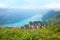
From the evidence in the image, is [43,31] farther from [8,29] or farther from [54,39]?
[8,29]

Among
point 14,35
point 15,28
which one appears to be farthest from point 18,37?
point 15,28

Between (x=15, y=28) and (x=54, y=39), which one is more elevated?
(x=15, y=28)

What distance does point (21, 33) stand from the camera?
48.8 feet

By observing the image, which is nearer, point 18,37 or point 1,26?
point 18,37

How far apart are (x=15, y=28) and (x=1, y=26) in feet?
3.24

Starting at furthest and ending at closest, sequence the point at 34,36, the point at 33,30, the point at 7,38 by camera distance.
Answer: the point at 33,30
the point at 34,36
the point at 7,38

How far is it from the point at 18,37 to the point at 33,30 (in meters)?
2.22

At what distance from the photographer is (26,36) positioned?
15141 mm

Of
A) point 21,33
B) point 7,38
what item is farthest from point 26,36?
point 7,38

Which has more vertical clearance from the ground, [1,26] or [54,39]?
[1,26]

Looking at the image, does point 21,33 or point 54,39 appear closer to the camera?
point 21,33

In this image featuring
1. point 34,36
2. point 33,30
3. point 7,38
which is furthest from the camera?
point 33,30

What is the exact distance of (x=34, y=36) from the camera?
50.9ft

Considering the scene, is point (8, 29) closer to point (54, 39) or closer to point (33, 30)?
point (33, 30)
